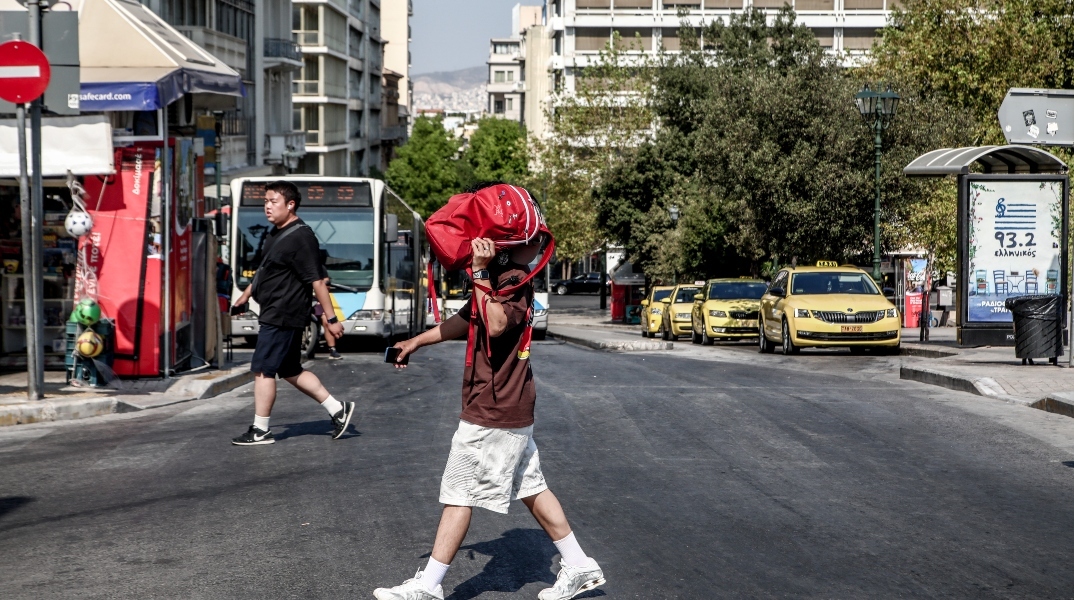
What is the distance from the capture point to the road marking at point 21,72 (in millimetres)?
11719

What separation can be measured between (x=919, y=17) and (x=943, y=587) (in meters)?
35.8

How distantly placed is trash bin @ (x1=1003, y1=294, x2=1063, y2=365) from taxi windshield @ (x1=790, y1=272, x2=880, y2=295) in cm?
625

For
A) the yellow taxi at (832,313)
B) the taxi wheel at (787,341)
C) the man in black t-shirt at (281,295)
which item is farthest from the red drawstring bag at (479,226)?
the taxi wheel at (787,341)

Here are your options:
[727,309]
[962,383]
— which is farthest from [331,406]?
[727,309]

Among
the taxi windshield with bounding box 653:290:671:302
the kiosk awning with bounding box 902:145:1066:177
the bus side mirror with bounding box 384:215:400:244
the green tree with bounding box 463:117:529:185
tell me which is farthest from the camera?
the green tree with bounding box 463:117:529:185

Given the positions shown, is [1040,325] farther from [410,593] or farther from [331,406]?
[410,593]

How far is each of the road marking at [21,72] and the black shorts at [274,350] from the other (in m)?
3.72

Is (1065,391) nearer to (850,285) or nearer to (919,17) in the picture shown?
(850,285)

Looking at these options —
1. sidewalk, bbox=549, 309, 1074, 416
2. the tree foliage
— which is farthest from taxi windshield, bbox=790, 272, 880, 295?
the tree foliage

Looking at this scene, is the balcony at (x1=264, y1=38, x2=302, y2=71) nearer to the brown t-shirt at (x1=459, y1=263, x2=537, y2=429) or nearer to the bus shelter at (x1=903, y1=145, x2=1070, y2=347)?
the bus shelter at (x1=903, y1=145, x2=1070, y2=347)

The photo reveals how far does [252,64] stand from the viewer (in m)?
59.2

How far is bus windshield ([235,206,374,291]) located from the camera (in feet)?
79.9

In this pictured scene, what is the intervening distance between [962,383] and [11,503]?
11.2 m

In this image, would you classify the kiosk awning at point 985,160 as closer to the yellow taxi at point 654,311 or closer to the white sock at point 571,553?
the white sock at point 571,553
